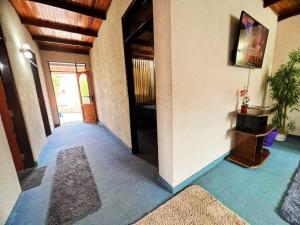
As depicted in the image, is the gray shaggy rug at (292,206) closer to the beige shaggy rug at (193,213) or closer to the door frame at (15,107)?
the beige shaggy rug at (193,213)

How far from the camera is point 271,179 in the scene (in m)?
1.83

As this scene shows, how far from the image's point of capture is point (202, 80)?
1.71m

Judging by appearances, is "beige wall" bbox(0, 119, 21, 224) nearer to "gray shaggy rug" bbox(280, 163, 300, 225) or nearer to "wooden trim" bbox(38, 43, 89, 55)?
"gray shaggy rug" bbox(280, 163, 300, 225)

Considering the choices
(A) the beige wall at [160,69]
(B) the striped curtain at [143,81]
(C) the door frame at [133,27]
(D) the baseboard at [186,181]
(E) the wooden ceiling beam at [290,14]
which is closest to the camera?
(A) the beige wall at [160,69]

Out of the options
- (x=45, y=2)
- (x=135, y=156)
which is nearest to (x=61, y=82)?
(x=45, y=2)

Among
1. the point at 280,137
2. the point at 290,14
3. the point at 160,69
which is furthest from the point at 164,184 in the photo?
the point at 290,14

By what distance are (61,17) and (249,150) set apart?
4.82m

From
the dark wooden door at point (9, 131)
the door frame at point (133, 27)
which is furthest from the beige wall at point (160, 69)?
the dark wooden door at point (9, 131)

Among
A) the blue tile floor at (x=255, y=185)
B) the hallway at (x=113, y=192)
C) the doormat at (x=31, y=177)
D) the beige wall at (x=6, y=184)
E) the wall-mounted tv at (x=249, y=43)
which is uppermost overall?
the wall-mounted tv at (x=249, y=43)

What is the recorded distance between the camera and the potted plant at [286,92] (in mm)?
2592

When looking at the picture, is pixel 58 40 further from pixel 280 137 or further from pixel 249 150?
pixel 280 137

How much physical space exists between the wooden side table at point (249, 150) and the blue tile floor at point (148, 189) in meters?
0.11

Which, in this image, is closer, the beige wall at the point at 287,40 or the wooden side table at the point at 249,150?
the wooden side table at the point at 249,150

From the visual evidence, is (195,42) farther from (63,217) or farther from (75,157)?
(75,157)
